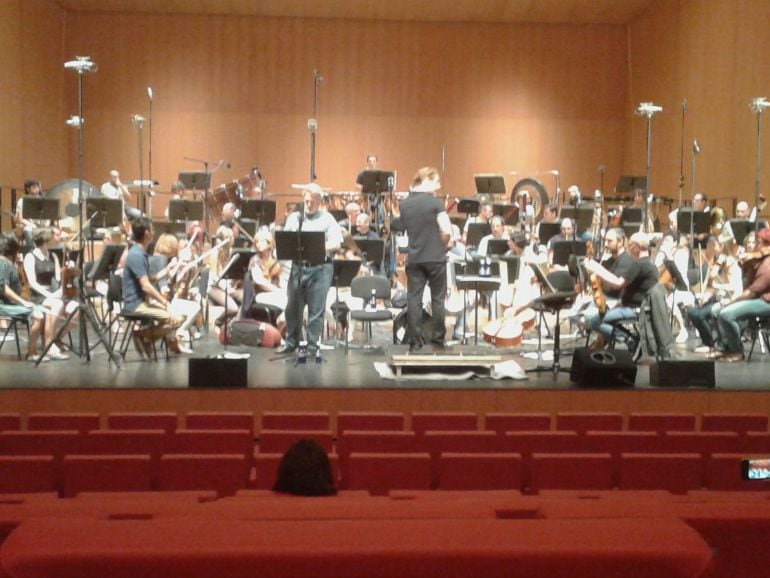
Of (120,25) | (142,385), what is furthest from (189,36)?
(142,385)

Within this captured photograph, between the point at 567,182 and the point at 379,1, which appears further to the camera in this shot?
the point at 567,182

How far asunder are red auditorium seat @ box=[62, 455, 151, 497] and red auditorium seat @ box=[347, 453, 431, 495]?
1000mm

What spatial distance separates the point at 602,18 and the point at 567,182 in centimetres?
332

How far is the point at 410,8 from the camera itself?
746 inches

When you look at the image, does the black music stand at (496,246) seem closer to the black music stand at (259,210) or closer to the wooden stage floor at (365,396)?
the black music stand at (259,210)

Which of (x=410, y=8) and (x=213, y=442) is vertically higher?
(x=410, y=8)

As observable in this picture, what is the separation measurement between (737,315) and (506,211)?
4488mm

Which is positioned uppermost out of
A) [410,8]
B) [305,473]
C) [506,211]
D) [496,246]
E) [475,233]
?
[410,8]

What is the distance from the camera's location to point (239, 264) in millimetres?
8891

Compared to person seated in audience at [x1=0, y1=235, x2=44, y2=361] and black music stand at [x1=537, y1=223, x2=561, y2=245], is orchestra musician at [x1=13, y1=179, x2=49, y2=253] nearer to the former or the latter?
person seated in audience at [x1=0, y1=235, x2=44, y2=361]

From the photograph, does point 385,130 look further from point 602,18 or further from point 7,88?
point 7,88

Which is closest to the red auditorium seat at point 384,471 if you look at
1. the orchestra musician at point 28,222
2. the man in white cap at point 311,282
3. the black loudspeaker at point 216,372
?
the black loudspeaker at point 216,372

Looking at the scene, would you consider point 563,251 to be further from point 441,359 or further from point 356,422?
point 356,422

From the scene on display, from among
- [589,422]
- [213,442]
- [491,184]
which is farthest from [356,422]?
[491,184]
